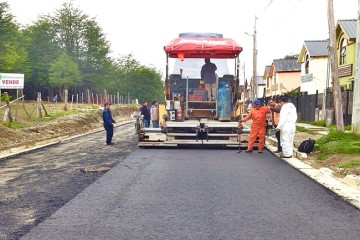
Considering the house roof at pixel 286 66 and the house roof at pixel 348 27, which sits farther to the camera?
the house roof at pixel 286 66

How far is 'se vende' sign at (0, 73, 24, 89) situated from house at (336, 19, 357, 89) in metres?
20.1

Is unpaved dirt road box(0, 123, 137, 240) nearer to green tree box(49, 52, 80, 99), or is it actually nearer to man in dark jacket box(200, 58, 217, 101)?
man in dark jacket box(200, 58, 217, 101)

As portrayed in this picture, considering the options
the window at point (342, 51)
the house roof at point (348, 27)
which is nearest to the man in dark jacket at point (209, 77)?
the house roof at point (348, 27)

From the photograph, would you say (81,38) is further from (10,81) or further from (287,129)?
(287,129)

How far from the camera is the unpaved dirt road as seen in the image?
544 centimetres

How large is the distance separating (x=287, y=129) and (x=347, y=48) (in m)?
19.8

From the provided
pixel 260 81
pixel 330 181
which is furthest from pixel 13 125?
pixel 260 81

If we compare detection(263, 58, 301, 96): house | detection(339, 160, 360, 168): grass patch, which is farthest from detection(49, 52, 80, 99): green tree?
detection(339, 160, 360, 168): grass patch

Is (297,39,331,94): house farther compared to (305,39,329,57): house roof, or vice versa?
(297,39,331,94): house

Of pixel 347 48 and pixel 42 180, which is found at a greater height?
pixel 347 48

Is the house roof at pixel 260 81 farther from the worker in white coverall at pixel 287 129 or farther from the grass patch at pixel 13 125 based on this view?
the worker in white coverall at pixel 287 129

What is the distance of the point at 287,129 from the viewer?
38.4 ft

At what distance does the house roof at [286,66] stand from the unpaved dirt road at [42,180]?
145ft

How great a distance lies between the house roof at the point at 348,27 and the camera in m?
27.5
